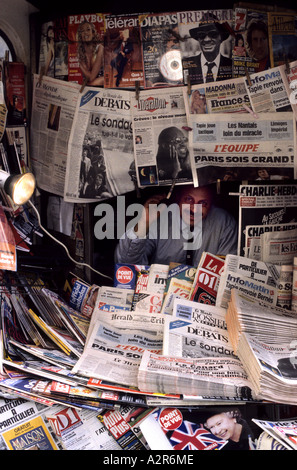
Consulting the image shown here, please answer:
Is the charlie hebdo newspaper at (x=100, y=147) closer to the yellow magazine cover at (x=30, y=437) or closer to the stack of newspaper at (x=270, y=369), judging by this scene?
the stack of newspaper at (x=270, y=369)

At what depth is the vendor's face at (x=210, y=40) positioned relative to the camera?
8.45 ft

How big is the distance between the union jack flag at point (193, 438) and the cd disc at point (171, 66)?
1749 mm

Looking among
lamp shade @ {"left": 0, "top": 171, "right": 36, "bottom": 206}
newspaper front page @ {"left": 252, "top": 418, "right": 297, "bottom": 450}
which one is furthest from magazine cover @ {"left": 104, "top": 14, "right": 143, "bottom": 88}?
newspaper front page @ {"left": 252, "top": 418, "right": 297, "bottom": 450}

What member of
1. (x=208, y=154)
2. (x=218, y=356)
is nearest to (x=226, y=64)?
(x=208, y=154)

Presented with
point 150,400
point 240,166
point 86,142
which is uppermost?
point 86,142

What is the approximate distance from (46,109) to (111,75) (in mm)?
435

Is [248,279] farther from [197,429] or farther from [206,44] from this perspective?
[206,44]

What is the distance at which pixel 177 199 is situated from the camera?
111 inches

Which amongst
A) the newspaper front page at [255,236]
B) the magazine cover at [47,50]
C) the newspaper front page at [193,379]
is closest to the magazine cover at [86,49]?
the magazine cover at [47,50]

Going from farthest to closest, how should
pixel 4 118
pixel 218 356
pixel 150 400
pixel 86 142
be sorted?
pixel 86 142, pixel 4 118, pixel 218 356, pixel 150 400

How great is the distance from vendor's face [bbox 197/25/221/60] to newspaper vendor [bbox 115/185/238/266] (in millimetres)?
720

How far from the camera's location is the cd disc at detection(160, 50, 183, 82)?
2.63 m

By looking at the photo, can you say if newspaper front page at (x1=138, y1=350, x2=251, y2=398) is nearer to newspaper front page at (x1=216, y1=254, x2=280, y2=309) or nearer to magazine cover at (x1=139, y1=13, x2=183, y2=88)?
newspaper front page at (x1=216, y1=254, x2=280, y2=309)

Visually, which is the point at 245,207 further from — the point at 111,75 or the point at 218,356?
the point at 111,75
